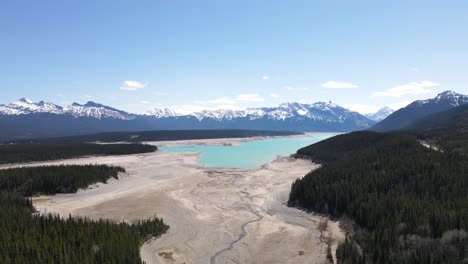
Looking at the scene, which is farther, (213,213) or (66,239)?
(213,213)

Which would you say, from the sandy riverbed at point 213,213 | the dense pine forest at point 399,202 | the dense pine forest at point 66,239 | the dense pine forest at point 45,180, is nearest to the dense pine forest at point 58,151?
the dense pine forest at point 45,180

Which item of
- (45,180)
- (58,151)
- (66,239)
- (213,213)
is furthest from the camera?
(58,151)

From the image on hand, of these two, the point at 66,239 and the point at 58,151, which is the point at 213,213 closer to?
the point at 66,239

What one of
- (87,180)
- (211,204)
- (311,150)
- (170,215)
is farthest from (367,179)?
(311,150)

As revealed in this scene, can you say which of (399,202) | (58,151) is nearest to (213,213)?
(399,202)

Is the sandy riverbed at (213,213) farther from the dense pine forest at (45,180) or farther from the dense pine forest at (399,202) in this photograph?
the dense pine forest at (399,202)

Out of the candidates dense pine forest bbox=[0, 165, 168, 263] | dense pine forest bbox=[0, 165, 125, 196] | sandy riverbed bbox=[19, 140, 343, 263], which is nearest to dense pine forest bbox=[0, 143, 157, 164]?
dense pine forest bbox=[0, 165, 125, 196]

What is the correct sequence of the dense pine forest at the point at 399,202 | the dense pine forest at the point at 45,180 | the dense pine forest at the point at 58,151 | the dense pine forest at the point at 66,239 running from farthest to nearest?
the dense pine forest at the point at 58,151 → the dense pine forest at the point at 45,180 → the dense pine forest at the point at 399,202 → the dense pine forest at the point at 66,239
